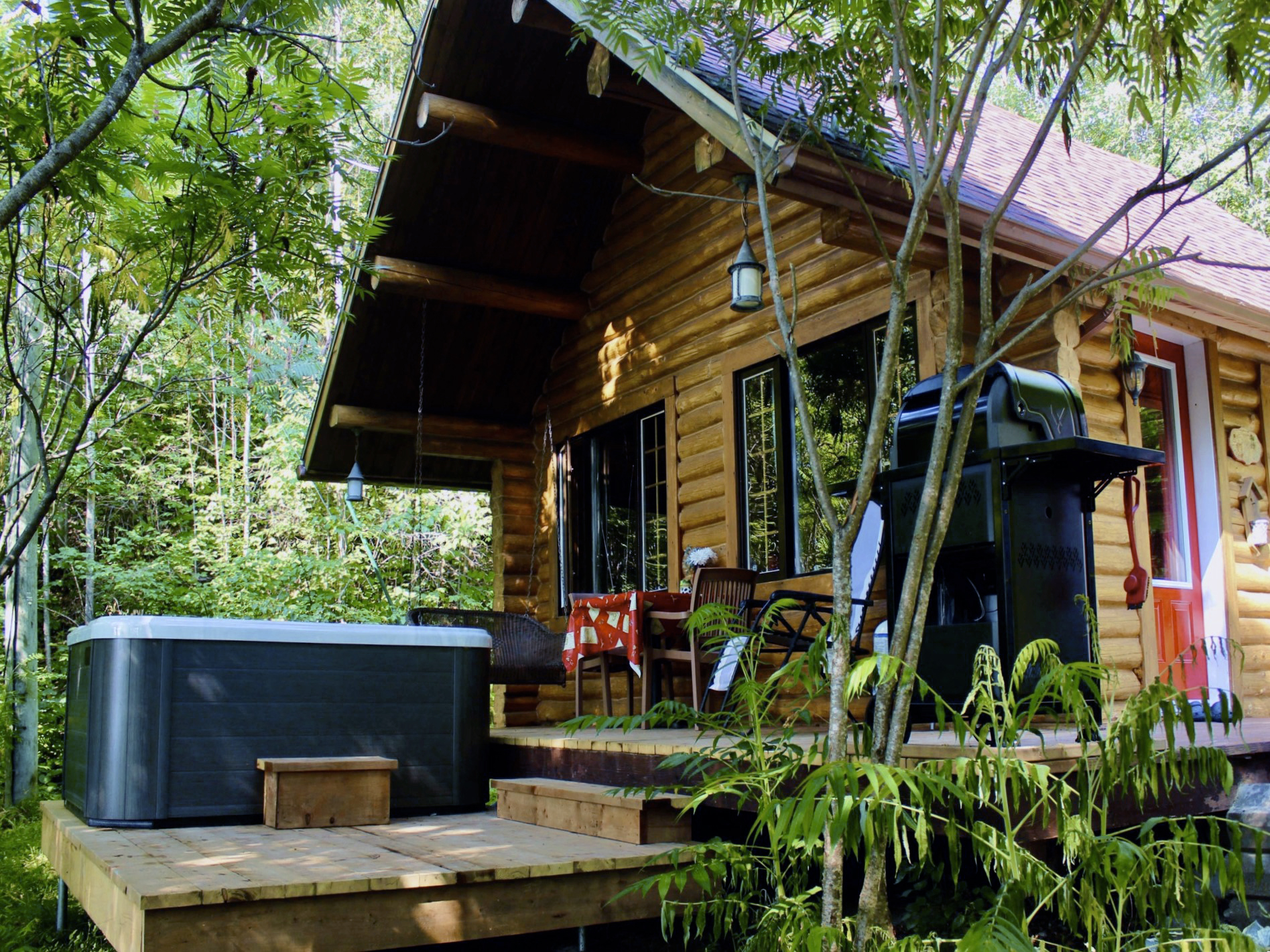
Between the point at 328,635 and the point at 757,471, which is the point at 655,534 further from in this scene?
the point at 328,635

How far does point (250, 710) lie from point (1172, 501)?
16.3 feet

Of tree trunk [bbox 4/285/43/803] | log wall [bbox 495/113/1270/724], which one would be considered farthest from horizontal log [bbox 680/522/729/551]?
tree trunk [bbox 4/285/43/803]

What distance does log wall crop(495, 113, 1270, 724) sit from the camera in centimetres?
547

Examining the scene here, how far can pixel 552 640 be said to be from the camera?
708cm

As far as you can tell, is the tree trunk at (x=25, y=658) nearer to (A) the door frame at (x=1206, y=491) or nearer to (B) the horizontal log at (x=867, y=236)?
(B) the horizontal log at (x=867, y=236)

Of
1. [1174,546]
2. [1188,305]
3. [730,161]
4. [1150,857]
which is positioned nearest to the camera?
[1150,857]

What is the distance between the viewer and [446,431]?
8.94 metres

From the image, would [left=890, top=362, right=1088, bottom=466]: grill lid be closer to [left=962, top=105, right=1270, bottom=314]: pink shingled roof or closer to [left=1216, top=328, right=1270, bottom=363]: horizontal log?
[left=962, top=105, right=1270, bottom=314]: pink shingled roof

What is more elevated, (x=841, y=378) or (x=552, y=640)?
(x=841, y=378)

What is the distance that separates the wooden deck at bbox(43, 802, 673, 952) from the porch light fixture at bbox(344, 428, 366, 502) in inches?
196

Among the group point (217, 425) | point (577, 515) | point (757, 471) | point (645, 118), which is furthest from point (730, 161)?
point (217, 425)

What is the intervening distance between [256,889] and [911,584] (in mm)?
1830

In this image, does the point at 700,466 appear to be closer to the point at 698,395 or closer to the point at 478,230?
the point at 698,395

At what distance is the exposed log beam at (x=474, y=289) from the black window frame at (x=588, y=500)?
911 mm
